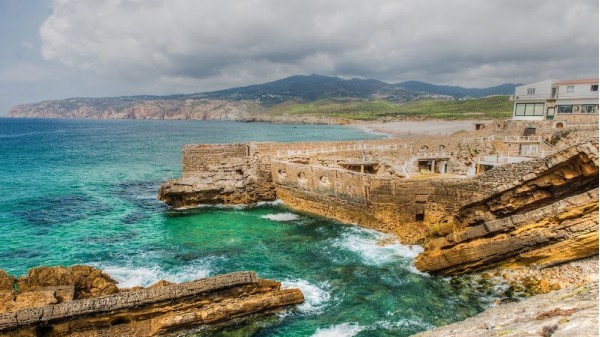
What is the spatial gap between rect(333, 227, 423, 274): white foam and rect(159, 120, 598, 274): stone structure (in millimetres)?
770

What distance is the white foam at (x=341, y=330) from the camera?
40.6 ft

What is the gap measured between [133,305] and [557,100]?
47.9 meters

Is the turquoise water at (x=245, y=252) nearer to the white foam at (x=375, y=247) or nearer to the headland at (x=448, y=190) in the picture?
the white foam at (x=375, y=247)

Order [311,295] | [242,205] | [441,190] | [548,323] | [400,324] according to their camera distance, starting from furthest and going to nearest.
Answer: [242,205], [441,190], [311,295], [400,324], [548,323]

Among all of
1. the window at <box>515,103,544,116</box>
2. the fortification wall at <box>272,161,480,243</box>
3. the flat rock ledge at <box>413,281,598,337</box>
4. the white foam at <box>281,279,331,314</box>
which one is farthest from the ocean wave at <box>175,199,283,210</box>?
the window at <box>515,103,544,116</box>

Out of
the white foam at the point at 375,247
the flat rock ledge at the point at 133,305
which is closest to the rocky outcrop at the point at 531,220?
the white foam at the point at 375,247

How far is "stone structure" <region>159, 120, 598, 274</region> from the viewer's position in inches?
568

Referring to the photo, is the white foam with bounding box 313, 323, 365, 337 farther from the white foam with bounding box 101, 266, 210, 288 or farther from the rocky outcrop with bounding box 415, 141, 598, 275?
the white foam with bounding box 101, 266, 210, 288

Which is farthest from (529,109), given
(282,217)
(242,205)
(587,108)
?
(242,205)

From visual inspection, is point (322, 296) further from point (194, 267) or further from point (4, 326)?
point (4, 326)

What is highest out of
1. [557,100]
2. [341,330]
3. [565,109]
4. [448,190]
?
[557,100]

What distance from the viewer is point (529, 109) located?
4575 cm

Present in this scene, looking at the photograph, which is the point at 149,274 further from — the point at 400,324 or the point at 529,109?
the point at 529,109

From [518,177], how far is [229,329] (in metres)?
14.1
